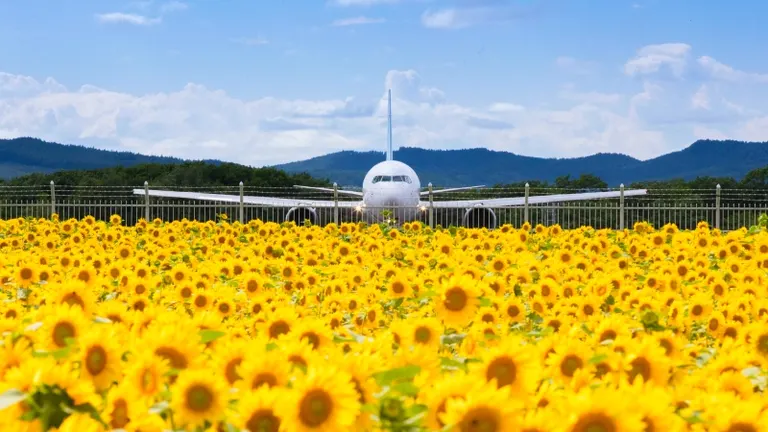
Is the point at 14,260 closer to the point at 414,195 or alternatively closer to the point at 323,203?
the point at 323,203

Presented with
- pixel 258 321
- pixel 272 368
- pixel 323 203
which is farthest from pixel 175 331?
pixel 323 203

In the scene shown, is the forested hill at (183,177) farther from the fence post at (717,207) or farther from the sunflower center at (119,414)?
the sunflower center at (119,414)

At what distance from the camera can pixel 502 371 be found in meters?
2.03

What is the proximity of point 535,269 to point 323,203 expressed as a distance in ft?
73.8

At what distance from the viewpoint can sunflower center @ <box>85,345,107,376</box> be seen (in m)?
2.04

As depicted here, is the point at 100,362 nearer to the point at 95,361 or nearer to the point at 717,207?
the point at 95,361

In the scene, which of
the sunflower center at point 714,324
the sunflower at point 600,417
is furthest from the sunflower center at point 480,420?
the sunflower center at point 714,324

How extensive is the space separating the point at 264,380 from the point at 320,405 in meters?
0.27

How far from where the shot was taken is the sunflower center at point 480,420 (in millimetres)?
1514

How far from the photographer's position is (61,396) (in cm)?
170

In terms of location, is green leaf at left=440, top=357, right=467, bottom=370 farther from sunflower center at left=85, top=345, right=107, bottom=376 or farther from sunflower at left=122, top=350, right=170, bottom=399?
sunflower center at left=85, top=345, right=107, bottom=376

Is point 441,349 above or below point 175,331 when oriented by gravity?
below

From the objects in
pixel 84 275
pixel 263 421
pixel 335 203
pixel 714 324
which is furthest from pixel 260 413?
pixel 335 203

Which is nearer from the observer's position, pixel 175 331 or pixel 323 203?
pixel 175 331
